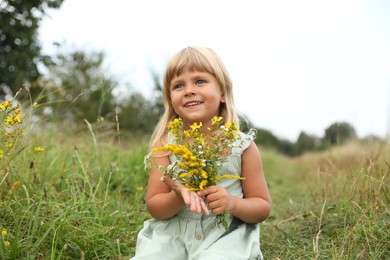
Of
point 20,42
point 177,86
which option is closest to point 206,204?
point 177,86

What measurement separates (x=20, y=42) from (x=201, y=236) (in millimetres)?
9018

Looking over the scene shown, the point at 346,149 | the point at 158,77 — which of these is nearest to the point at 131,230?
the point at 346,149

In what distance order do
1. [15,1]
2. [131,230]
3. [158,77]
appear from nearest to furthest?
[131,230], [15,1], [158,77]

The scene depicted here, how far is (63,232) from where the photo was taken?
2.43 meters

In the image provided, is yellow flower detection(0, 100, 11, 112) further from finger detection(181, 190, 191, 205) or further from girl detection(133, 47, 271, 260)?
finger detection(181, 190, 191, 205)

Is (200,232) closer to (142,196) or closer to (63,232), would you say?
(63,232)

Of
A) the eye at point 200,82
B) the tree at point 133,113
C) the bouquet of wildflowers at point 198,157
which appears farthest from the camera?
the tree at point 133,113

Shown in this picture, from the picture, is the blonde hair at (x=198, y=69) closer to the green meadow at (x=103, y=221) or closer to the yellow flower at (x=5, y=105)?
the green meadow at (x=103, y=221)

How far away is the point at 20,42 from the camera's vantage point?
32.1ft

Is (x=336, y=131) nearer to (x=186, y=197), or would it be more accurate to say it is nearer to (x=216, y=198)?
(x=216, y=198)

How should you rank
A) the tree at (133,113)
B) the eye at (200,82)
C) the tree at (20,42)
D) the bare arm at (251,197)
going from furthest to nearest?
the tree at (133,113), the tree at (20,42), the eye at (200,82), the bare arm at (251,197)

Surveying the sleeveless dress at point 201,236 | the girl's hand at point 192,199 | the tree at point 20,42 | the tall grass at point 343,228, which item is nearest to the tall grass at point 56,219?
the sleeveless dress at point 201,236

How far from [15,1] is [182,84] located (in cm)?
802

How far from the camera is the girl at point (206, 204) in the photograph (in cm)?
212
